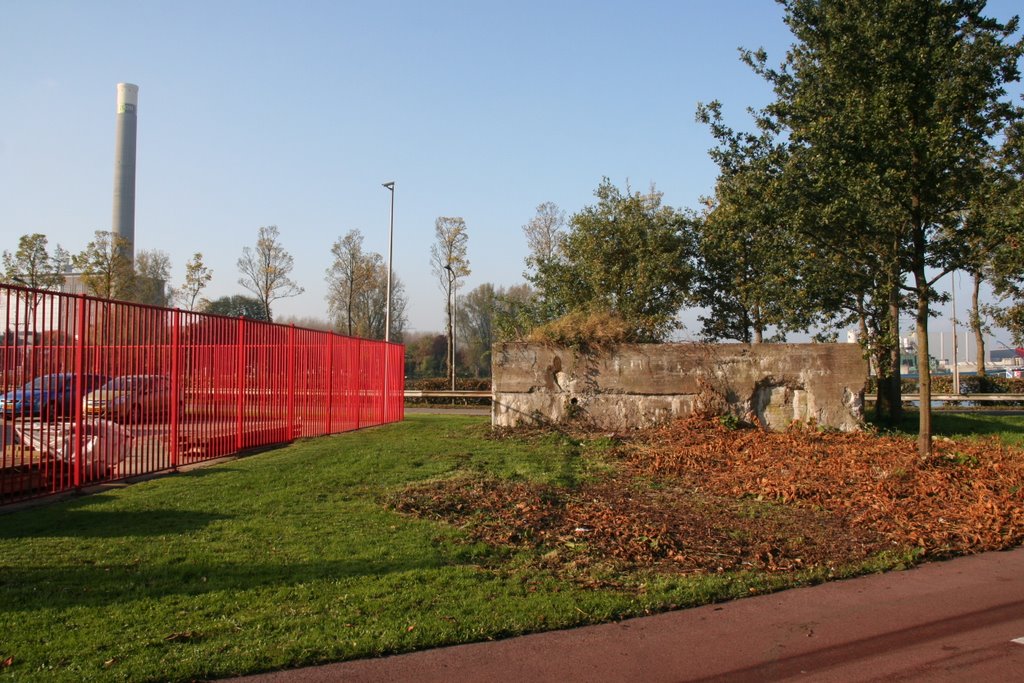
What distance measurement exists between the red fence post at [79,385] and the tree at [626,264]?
13793mm

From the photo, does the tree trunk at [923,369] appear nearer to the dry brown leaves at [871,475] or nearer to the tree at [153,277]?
the dry brown leaves at [871,475]

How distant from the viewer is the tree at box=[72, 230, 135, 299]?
32812 millimetres

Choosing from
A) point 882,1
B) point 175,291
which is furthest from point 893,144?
point 175,291

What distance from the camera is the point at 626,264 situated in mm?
22875

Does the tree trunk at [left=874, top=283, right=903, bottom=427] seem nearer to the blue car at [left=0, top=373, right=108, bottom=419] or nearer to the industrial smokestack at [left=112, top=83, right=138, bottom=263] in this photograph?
the blue car at [left=0, top=373, right=108, bottom=419]

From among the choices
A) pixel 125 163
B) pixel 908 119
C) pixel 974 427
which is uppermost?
pixel 125 163

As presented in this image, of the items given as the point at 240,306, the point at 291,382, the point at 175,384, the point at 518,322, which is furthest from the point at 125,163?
the point at 175,384

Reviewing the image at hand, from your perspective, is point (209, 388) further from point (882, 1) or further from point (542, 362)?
point (882, 1)

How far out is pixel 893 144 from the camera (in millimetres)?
10836

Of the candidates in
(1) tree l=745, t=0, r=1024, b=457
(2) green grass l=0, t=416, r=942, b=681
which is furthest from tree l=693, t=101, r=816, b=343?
(2) green grass l=0, t=416, r=942, b=681

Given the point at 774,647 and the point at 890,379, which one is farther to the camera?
the point at 890,379

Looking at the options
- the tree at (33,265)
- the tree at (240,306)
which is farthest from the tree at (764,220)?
the tree at (240,306)

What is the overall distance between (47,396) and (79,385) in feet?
1.22

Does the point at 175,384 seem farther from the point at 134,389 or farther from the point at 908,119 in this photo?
the point at 908,119
